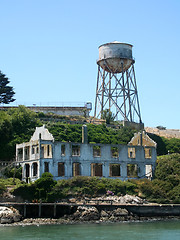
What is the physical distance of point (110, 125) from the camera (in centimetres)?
7588

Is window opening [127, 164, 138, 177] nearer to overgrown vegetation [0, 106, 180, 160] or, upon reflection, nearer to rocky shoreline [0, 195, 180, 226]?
rocky shoreline [0, 195, 180, 226]

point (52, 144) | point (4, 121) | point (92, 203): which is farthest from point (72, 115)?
point (92, 203)

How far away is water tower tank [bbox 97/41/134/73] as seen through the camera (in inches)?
2990

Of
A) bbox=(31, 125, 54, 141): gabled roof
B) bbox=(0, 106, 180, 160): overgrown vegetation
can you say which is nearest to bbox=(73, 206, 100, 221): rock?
bbox=(31, 125, 54, 141): gabled roof

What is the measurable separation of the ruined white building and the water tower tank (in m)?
20.9

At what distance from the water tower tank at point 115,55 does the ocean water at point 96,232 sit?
126 ft

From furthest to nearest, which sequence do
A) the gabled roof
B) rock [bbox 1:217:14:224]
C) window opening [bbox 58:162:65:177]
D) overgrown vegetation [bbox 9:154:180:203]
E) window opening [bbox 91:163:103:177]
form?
window opening [bbox 91:163:103:177], the gabled roof, window opening [bbox 58:162:65:177], overgrown vegetation [bbox 9:154:180:203], rock [bbox 1:217:14:224]

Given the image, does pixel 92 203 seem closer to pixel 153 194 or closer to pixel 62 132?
pixel 153 194

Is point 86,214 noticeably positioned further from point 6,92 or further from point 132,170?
point 6,92

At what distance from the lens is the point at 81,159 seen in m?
52.6

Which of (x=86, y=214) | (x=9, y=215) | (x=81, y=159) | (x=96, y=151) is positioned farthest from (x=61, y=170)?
(x=9, y=215)

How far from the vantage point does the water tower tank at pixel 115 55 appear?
75938mm

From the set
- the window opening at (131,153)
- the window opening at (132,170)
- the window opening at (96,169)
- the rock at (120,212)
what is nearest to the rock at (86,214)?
the rock at (120,212)

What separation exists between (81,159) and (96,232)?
16406mm
